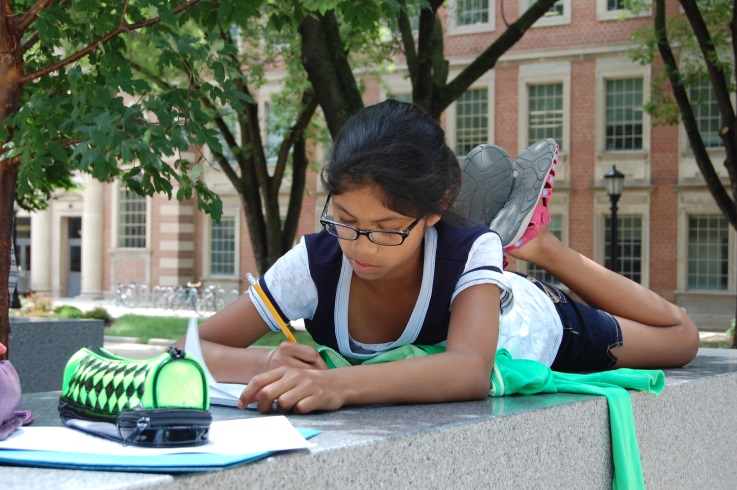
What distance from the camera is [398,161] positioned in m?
2.61

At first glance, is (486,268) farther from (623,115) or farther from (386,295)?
(623,115)

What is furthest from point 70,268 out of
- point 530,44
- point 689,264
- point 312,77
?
point 312,77

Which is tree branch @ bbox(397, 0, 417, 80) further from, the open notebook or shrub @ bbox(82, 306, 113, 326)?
shrub @ bbox(82, 306, 113, 326)

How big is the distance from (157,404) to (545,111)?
2604 centimetres

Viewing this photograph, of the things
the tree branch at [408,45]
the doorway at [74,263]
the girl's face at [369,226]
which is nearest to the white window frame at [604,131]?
the tree branch at [408,45]

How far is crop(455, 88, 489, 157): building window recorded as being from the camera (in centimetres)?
2750

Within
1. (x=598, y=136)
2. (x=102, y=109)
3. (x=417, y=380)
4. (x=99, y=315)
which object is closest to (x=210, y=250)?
(x=99, y=315)

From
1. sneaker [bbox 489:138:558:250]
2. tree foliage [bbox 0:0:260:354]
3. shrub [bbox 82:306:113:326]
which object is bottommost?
shrub [bbox 82:306:113:326]

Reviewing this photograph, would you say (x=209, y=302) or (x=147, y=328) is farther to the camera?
(x=209, y=302)

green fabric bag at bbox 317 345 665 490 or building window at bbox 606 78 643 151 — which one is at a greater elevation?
building window at bbox 606 78 643 151

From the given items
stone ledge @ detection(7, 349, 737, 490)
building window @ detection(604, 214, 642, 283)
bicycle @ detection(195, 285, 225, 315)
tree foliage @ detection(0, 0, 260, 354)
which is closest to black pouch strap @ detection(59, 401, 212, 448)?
stone ledge @ detection(7, 349, 737, 490)

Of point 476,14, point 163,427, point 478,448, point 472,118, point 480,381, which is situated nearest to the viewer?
point 163,427

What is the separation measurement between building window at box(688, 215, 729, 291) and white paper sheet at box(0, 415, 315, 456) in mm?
24709

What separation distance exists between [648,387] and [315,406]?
1.15 m
